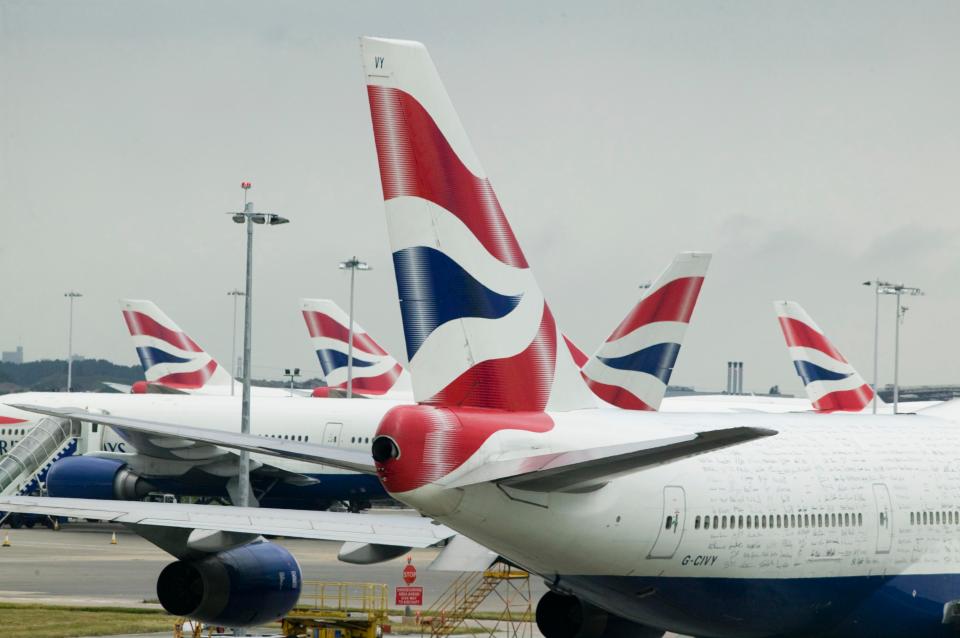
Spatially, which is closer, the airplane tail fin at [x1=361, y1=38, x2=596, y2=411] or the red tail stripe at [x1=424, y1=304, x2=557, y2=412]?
the airplane tail fin at [x1=361, y1=38, x2=596, y2=411]

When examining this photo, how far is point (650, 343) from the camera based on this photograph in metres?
34.6

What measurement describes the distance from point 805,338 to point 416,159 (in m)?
48.9

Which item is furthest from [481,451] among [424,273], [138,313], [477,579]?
[138,313]

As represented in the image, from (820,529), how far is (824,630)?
1.62 m

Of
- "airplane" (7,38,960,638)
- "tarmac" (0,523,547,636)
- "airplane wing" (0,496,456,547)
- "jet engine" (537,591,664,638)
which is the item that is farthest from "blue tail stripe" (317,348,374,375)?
"jet engine" (537,591,664,638)

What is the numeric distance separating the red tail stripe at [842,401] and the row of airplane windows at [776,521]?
136 feet

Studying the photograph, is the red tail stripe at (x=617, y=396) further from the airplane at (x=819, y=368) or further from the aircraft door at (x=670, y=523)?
the airplane at (x=819, y=368)

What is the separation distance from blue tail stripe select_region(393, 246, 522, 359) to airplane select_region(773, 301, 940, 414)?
1859 inches

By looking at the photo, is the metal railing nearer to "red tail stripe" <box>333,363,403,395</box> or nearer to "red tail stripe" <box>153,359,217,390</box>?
"red tail stripe" <box>153,359,217,390</box>

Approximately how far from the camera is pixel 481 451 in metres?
15.6

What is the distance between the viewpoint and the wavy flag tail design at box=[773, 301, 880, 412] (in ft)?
203

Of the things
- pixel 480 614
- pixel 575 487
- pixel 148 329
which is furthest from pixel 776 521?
pixel 148 329

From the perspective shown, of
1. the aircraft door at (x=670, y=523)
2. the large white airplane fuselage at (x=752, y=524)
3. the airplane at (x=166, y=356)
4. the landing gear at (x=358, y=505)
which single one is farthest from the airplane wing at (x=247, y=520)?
the airplane at (x=166, y=356)

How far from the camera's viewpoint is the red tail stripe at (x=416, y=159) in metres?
16.1
